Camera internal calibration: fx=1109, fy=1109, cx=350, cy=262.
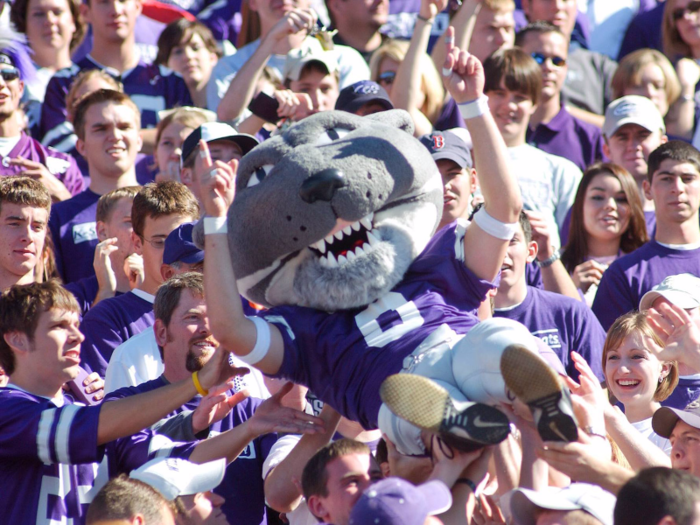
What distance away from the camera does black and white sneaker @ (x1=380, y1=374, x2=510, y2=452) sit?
10.5 ft

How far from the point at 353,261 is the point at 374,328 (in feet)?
0.78

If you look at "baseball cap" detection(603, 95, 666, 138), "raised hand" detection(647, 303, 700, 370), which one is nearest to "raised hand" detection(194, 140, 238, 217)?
"raised hand" detection(647, 303, 700, 370)

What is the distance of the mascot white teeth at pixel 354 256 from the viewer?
142 inches

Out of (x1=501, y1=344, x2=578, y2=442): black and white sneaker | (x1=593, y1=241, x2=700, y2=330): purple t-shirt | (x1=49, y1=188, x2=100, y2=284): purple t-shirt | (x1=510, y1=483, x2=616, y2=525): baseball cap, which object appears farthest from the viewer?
(x1=49, y1=188, x2=100, y2=284): purple t-shirt

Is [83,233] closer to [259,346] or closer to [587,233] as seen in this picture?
[259,346]

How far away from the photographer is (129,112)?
6297mm

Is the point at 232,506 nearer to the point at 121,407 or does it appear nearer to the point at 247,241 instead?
the point at 121,407

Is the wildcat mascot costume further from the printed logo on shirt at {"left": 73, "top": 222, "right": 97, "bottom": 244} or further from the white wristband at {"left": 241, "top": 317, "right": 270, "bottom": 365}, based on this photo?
the printed logo on shirt at {"left": 73, "top": 222, "right": 97, "bottom": 244}

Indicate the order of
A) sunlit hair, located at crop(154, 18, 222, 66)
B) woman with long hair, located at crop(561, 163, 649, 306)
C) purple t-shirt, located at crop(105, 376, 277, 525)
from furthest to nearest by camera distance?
sunlit hair, located at crop(154, 18, 222, 66), woman with long hair, located at crop(561, 163, 649, 306), purple t-shirt, located at crop(105, 376, 277, 525)

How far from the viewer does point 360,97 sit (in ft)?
17.6

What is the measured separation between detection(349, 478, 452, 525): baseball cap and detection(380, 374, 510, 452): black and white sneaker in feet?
0.55

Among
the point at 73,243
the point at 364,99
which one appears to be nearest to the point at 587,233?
the point at 364,99

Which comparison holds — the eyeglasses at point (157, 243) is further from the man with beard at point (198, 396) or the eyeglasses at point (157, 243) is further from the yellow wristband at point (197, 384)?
the yellow wristband at point (197, 384)

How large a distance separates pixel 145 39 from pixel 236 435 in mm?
5221
